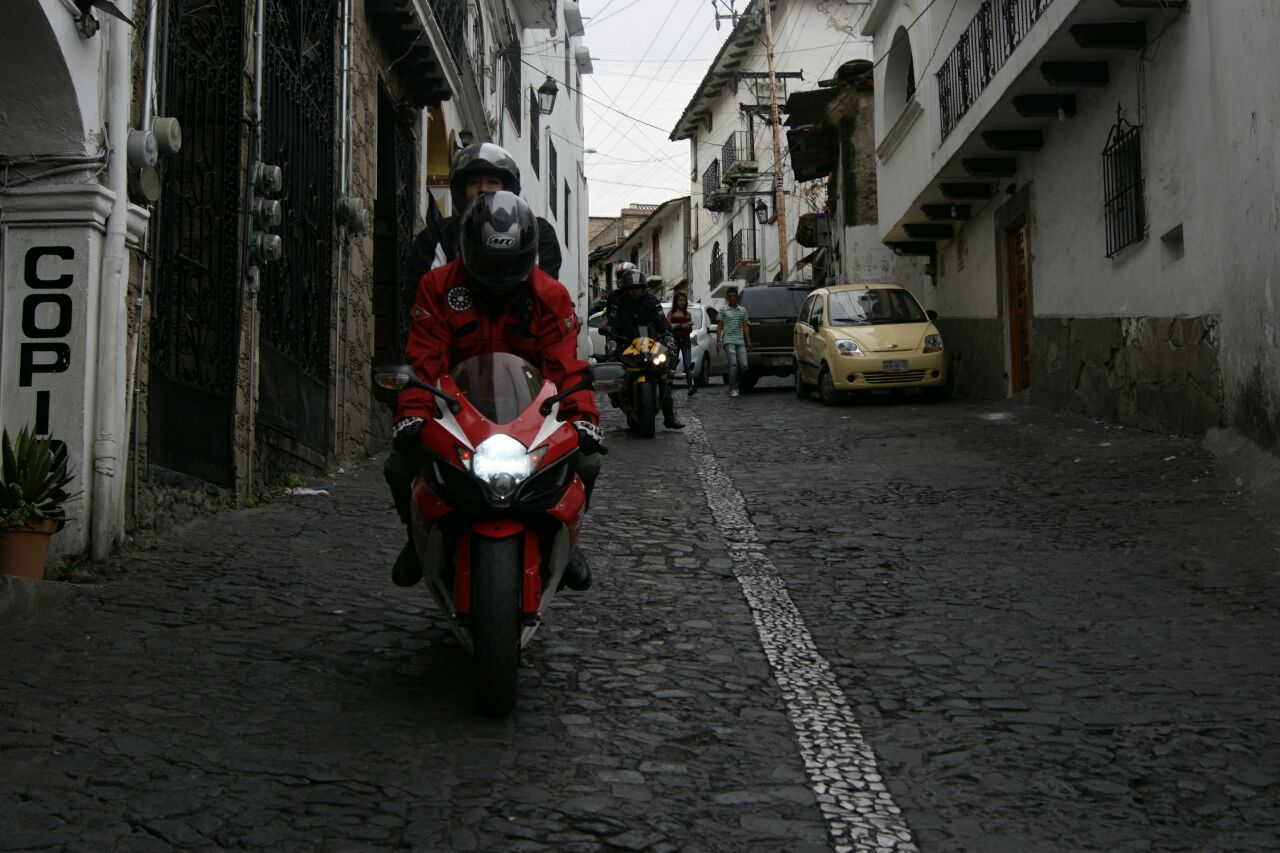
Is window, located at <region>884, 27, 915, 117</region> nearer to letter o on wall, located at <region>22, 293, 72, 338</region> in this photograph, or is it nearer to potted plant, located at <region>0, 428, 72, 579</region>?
letter o on wall, located at <region>22, 293, 72, 338</region>

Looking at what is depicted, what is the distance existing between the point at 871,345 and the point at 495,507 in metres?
14.4

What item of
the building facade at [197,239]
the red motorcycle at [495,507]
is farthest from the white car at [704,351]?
the red motorcycle at [495,507]

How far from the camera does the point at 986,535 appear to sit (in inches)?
310

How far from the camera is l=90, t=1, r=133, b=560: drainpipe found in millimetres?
6562

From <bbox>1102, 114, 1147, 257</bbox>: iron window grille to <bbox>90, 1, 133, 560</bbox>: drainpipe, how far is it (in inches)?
364

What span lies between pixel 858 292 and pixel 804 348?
113cm

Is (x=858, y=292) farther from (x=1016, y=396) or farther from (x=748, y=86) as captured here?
(x=748, y=86)

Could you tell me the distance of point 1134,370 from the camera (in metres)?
12.6

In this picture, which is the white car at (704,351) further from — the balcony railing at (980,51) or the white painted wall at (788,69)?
the white painted wall at (788,69)

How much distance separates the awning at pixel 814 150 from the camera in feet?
98.3

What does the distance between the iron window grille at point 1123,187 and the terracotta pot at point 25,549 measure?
33.2ft

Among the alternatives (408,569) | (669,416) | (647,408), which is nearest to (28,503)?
(408,569)

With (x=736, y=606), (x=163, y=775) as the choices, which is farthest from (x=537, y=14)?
(x=163, y=775)

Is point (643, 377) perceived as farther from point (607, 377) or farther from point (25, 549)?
point (607, 377)
